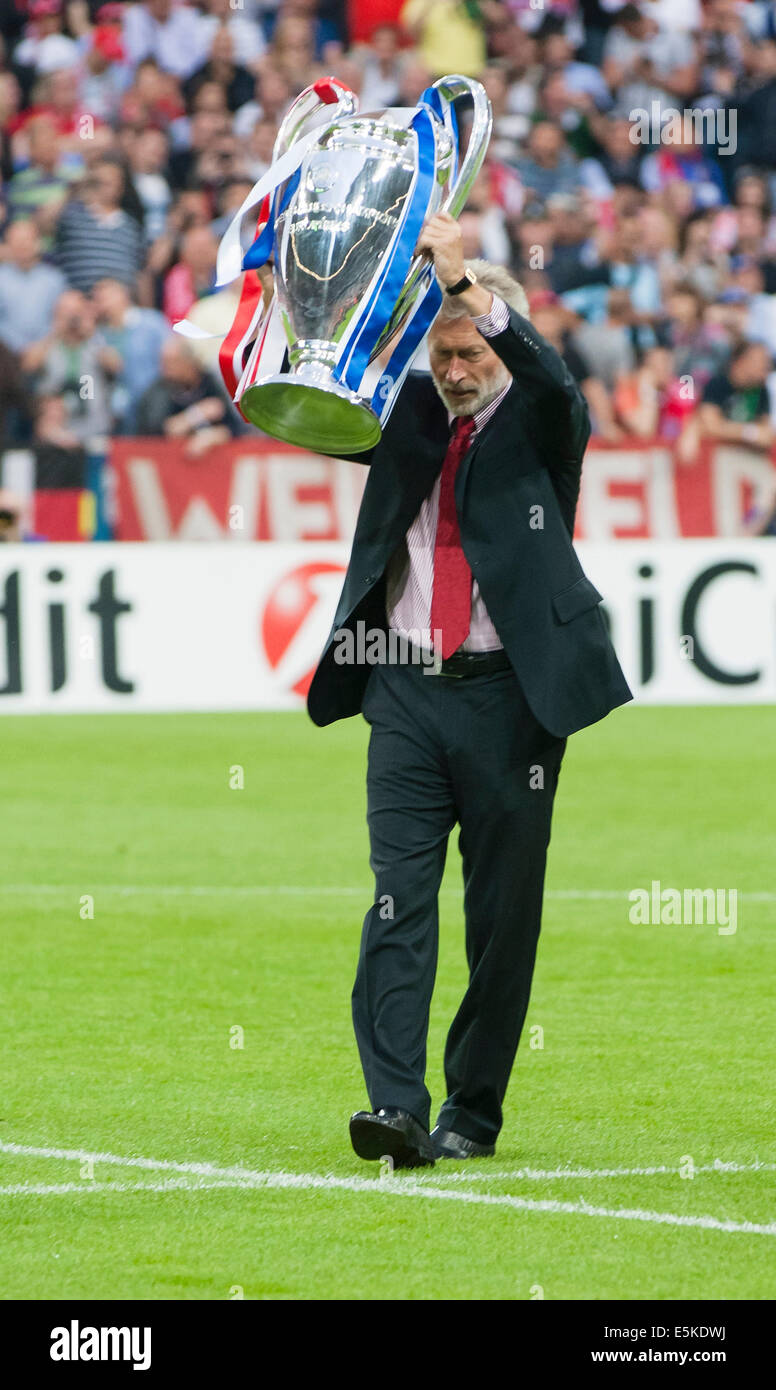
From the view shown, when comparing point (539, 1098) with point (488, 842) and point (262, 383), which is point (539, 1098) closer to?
point (488, 842)

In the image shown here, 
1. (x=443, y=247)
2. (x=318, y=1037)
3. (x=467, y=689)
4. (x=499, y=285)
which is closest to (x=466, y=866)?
(x=467, y=689)

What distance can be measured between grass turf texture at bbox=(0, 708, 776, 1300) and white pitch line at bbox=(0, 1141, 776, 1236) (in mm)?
29

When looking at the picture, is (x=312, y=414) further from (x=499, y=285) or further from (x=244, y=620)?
(x=244, y=620)

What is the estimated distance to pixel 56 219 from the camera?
19156mm

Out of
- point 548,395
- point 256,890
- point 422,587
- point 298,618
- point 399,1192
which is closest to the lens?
point 399,1192

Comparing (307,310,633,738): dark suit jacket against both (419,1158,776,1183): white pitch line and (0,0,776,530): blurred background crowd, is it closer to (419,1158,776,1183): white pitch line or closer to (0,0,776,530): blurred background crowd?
(419,1158,776,1183): white pitch line

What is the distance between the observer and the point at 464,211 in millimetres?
19609

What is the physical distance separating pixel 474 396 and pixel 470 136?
609mm

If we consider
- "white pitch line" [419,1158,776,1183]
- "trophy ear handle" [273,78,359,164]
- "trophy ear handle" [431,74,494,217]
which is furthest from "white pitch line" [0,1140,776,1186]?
"trophy ear handle" [273,78,359,164]

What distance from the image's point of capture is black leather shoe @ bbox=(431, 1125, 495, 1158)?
18.6 ft

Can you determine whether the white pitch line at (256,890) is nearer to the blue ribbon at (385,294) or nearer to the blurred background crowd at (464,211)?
the blue ribbon at (385,294)

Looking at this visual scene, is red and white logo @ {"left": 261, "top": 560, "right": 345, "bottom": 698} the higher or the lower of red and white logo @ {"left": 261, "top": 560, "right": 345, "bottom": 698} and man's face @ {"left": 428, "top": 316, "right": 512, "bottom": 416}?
the lower

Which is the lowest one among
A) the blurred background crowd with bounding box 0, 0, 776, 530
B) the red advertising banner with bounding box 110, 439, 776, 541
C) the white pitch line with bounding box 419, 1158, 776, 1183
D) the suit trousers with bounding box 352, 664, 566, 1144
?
the white pitch line with bounding box 419, 1158, 776, 1183

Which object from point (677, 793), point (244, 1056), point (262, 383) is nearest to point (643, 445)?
point (677, 793)
